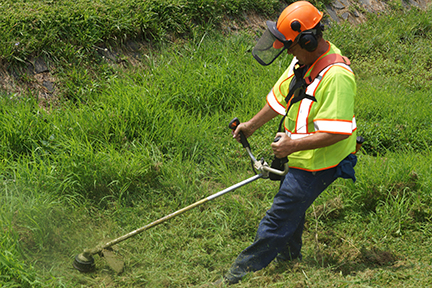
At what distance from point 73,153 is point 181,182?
1021 mm

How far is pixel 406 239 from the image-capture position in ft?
11.1

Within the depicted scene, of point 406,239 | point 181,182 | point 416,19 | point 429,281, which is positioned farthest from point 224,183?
Answer: point 416,19

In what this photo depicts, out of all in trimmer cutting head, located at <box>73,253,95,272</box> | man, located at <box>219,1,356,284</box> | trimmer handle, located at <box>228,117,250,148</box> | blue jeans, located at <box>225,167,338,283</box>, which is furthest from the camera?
trimmer cutting head, located at <box>73,253,95,272</box>

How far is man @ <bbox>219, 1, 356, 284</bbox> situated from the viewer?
2354 millimetres

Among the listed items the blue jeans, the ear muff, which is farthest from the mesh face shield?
the blue jeans

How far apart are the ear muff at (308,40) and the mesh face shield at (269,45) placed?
0.35 ft

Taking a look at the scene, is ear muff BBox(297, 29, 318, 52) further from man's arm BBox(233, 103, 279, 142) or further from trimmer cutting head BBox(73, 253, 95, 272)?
trimmer cutting head BBox(73, 253, 95, 272)

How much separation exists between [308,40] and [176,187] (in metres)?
2.00

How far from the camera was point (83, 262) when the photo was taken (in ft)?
9.89

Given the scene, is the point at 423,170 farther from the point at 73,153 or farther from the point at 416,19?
the point at 416,19

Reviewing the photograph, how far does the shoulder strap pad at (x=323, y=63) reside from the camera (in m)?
2.43

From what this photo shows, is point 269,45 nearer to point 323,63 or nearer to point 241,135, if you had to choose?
point 323,63

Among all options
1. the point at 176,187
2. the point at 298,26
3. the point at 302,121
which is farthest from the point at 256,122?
the point at 176,187

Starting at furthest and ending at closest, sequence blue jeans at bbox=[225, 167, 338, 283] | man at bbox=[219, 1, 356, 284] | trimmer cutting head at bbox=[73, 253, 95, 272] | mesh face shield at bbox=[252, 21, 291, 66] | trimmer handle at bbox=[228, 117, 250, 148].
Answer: trimmer cutting head at bbox=[73, 253, 95, 272]
trimmer handle at bbox=[228, 117, 250, 148]
blue jeans at bbox=[225, 167, 338, 283]
mesh face shield at bbox=[252, 21, 291, 66]
man at bbox=[219, 1, 356, 284]
